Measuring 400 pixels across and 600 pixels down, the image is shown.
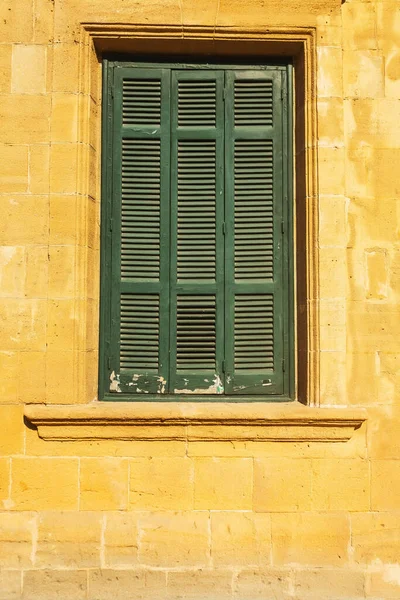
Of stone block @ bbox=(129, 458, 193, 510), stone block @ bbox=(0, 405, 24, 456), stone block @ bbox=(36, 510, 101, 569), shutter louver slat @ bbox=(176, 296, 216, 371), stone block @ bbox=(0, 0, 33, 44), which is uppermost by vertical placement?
stone block @ bbox=(0, 0, 33, 44)

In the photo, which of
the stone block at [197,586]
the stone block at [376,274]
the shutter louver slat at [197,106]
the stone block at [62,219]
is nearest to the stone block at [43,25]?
the shutter louver slat at [197,106]

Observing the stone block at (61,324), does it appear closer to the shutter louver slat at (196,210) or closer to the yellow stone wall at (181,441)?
the yellow stone wall at (181,441)

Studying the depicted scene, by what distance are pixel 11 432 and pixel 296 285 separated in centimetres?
243

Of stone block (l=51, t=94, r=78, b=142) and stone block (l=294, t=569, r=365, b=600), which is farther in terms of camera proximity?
stone block (l=51, t=94, r=78, b=142)

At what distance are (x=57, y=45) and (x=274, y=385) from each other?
3096 millimetres

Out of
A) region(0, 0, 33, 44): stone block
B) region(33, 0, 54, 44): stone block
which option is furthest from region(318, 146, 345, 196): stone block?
region(0, 0, 33, 44): stone block

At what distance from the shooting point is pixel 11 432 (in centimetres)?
493

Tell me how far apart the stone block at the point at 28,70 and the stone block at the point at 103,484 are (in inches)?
112

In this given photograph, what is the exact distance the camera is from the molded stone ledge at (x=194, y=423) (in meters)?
4.84

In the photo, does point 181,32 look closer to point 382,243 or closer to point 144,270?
point 144,270

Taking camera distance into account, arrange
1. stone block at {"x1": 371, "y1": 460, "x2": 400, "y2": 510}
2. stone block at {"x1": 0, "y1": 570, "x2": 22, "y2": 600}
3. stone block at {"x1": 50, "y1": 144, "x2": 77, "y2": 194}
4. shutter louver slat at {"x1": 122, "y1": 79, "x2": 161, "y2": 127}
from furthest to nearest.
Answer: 1. shutter louver slat at {"x1": 122, "y1": 79, "x2": 161, "y2": 127}
2. stone block at {"x1": 50, "y1": 144, "x2": 77, "y2": 194}
3. stone block at {"x1": 371, "y1": 460, "x2": 400, "y2": 510}
4. stone block at {"x1": 0, "y1": 570, "x2": 22, "y2": 600}

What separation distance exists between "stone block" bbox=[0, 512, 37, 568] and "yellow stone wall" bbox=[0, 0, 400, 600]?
0.03 feet

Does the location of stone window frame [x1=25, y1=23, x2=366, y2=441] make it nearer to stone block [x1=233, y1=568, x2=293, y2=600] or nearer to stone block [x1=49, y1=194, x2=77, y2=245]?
stone block [x1=49, y1=194, x2=77, y2=245]

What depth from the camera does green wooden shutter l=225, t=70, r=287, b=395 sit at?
517cm
